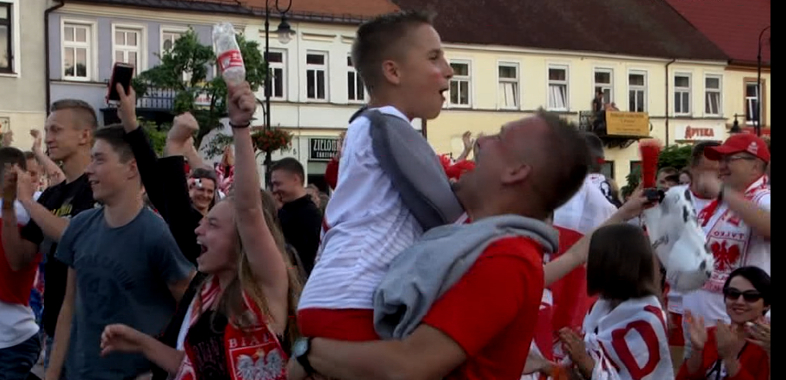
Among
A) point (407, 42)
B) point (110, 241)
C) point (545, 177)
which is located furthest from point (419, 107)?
point (110, 241)

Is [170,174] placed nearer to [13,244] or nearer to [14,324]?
[13,244]

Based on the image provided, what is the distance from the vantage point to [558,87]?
4462cm

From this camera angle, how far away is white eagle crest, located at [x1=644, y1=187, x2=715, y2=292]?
5.21 metres

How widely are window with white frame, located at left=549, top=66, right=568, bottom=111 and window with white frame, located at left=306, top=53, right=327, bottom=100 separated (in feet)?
31.3

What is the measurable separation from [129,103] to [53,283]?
1.07 metres

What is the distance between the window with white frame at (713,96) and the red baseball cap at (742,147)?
4148 centimetres

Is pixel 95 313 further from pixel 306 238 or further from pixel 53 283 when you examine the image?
pixel 306 238

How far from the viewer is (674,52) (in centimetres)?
4675

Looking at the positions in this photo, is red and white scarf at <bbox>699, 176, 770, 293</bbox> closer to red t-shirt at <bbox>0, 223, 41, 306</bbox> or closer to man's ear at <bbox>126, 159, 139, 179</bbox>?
man's ear at <bbox>126, 159, 139, 179</bbox>

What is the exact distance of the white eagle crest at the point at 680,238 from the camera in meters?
5.21

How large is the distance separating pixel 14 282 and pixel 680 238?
409cm

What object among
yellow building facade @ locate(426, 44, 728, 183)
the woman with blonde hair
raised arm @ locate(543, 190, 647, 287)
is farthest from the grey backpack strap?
yellow building facade @ locate(426, 44, 728, 183)

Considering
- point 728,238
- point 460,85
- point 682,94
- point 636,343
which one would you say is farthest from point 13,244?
point 682,94

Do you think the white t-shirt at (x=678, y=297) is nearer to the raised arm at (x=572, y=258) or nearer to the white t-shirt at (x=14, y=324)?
the raised arm at (x=572, y=258)
